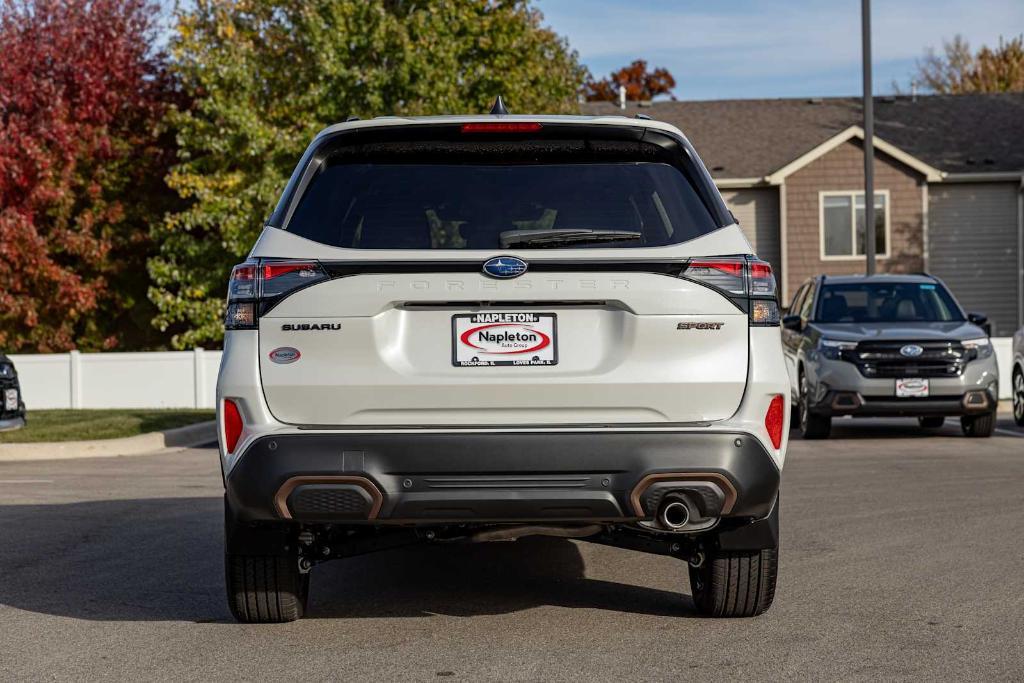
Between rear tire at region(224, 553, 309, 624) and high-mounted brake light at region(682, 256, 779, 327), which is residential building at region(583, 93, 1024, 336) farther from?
high-mounted brake light at region(682, 256, 779, 327)

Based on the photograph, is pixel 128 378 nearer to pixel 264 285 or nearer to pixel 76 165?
pixel 76 165

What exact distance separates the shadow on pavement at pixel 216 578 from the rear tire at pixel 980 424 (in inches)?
362

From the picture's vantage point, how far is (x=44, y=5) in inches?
1212

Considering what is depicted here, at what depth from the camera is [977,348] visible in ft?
52.7

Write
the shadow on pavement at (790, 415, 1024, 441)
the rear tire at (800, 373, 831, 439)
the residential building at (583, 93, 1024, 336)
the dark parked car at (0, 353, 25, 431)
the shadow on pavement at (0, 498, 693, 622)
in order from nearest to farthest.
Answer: the shadow on pavement at (0, 498, 693, 622) < the dark parked car at (0, 353, 25, 431) < the rear tire at (800, 373, 831, 439) < the shadow on pavement at (790, 415, 1024, 441) < the residential building at (583, 93, 1024, 336)

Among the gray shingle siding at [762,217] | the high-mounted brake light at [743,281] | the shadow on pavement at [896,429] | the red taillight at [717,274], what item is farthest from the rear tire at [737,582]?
the gray shingle siding at [762,217]

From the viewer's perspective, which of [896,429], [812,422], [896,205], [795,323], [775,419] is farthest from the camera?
[896,205]

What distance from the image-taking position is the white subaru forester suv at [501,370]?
5.40 m

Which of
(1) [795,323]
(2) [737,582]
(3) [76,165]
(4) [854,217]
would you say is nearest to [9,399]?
(1) [795,323]

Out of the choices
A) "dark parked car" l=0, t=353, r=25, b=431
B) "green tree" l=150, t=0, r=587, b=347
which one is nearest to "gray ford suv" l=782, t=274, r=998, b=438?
"dark parked car" l=0, t=353, r=25, b=431

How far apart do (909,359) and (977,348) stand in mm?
824

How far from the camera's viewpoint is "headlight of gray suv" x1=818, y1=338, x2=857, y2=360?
52.7 ft

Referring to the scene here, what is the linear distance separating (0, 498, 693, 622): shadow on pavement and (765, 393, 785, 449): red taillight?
1.19 meters

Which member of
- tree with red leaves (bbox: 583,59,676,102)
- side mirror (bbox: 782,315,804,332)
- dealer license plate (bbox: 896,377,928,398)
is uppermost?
tree with red leaves (bbox: 583,59,676,102)
